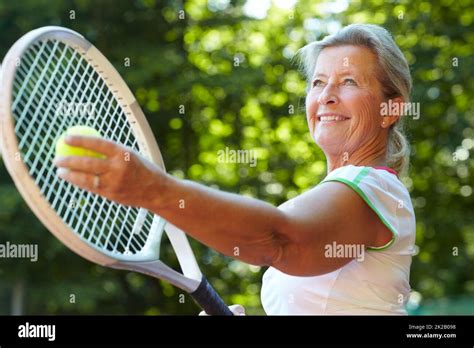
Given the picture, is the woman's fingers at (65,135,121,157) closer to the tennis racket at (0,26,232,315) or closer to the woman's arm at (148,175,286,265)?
the woman's arm at (148,175,286,265)

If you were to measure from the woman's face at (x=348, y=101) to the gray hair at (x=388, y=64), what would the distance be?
0.04ft

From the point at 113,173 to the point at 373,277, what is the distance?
1.78 feet

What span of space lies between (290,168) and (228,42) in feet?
3.76

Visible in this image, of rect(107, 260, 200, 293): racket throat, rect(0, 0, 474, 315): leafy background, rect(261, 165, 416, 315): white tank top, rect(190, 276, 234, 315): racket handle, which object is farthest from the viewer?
rect(0, 0, 474, 315): leafy background

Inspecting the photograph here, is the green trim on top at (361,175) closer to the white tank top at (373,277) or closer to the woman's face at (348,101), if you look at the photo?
the white tank top at (373,277)

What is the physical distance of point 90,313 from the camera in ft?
19.1

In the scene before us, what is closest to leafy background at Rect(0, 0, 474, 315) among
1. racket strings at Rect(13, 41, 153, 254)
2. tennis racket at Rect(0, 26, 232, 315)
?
racket strings at Rect(13, 41, 153, 254)

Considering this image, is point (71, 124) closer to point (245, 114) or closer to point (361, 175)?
point (361, 175)

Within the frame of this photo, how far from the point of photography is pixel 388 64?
1471mm

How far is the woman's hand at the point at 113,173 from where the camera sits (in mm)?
896

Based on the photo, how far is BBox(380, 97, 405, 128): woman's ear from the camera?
150 cm

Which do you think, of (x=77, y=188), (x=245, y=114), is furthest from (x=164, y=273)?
(x=245, y=114)

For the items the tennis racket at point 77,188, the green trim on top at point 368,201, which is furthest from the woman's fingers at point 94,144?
the green trim on top at point 368,201

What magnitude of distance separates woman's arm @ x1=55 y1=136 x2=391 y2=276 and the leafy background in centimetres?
490
